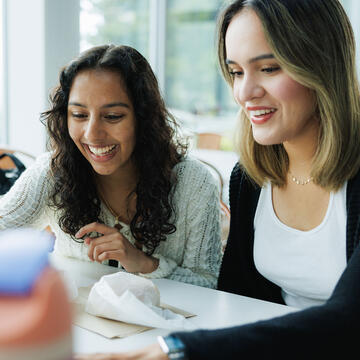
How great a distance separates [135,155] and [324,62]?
65cm

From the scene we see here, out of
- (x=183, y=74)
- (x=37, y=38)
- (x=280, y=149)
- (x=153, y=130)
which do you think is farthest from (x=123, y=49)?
(x=183, y=74)

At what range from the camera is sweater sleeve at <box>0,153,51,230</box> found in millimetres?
1482

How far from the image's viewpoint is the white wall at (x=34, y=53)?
2.99 metres

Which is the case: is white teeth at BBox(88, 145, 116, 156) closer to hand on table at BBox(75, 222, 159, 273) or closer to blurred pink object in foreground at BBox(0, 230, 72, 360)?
hand on table at BBox(75, 222, 159, 273)

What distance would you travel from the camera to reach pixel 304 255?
1265mm

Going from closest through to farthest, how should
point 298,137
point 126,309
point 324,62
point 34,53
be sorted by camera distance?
point 126,309
point 324,62
point 298,137
point 34,53

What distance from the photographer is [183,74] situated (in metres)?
5.65

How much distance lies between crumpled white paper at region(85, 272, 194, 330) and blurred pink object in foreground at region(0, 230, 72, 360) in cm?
58

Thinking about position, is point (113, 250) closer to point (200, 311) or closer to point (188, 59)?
point (200, 311)

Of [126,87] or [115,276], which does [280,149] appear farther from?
[115,276]

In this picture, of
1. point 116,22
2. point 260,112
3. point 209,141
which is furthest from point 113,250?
point 116,22

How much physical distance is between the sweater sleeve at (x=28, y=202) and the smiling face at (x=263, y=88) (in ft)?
2.15

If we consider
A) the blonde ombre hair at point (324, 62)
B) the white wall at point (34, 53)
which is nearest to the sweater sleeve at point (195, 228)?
the blonde ombre hair at point (324, 62)

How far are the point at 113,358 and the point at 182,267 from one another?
817 mm
